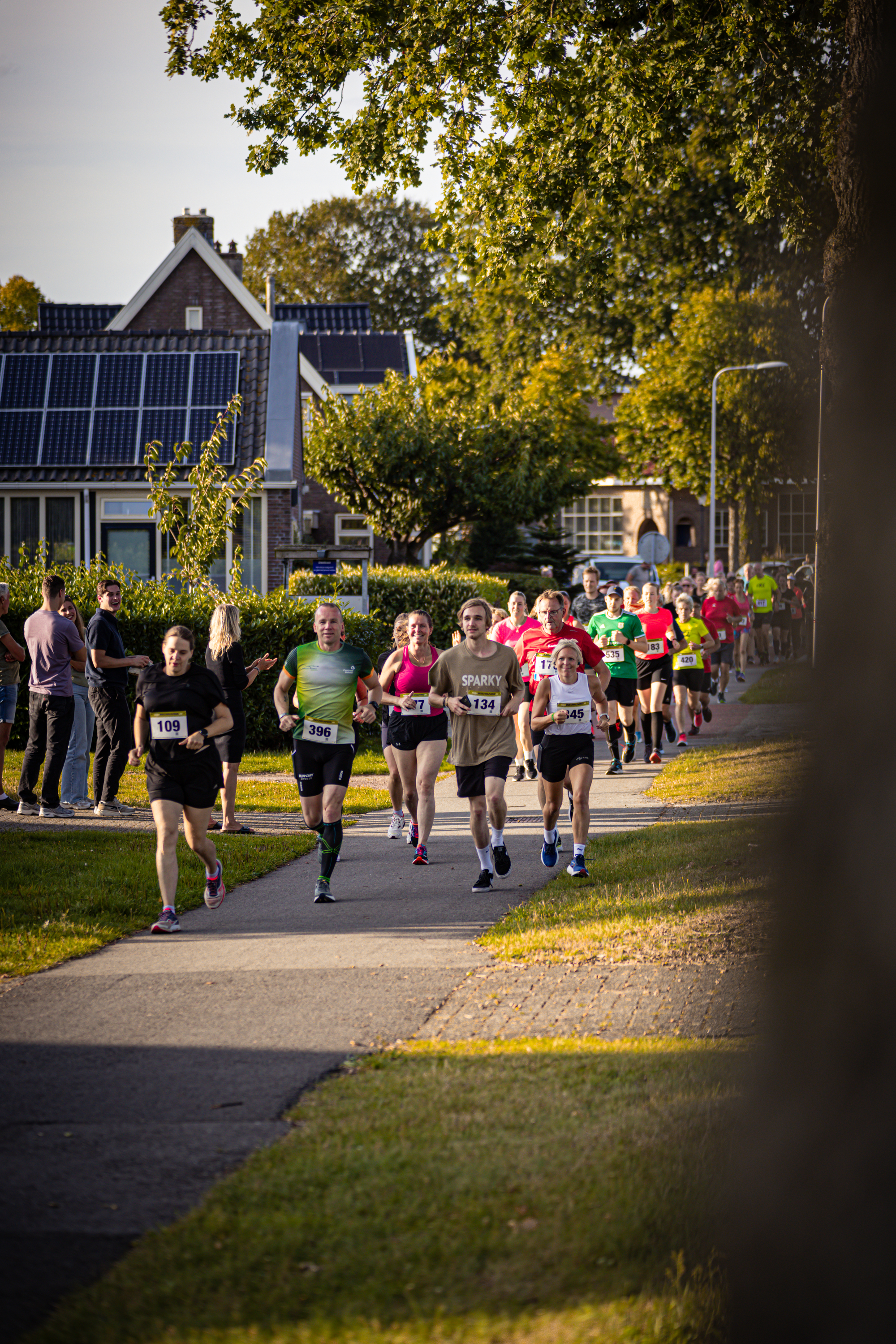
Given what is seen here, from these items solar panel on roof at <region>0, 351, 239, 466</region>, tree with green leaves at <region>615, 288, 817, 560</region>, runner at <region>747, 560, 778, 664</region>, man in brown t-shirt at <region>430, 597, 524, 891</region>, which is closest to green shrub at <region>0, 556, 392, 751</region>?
runner at <region>747, 560, 778, 664</region>

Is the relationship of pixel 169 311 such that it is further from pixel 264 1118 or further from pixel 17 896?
pixel 264 1118

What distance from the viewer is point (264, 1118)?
4.81 m

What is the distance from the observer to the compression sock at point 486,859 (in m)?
9.52

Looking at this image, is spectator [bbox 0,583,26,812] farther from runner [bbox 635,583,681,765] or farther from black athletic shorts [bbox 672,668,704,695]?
black athletic shorts [bbox 672,668,704,695]

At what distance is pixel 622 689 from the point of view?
16047mm

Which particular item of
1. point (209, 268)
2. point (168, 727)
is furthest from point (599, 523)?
point (168, 727)

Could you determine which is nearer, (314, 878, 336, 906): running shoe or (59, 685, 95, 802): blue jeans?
(314, 878, 336, 906): running shoe

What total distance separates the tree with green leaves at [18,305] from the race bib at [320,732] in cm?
5160

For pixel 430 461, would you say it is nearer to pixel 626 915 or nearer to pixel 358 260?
pixel 626 915

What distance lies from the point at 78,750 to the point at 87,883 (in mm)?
3910

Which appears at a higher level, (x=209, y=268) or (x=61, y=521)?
(x=209, y=268)

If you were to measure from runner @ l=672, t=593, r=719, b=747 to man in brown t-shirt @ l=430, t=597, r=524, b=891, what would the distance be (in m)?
8.51

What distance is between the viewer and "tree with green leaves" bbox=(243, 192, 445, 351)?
200 feet

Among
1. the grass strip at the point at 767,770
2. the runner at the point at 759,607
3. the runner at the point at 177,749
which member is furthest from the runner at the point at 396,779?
the grass strip at the point at 767,770
